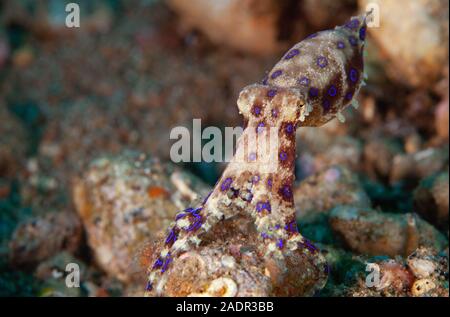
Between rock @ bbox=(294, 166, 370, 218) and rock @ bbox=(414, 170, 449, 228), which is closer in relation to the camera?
rock @ bbox=(414, 170, 449, 228)

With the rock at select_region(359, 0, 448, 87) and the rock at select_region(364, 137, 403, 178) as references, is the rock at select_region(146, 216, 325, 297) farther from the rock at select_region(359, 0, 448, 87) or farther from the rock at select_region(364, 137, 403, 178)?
the rock at select_region(359, 0, 448, 87)

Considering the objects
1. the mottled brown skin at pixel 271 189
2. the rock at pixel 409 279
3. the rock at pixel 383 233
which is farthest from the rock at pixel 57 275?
the rock at pixel 409 279

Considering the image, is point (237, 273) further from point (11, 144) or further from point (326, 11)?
point (11, 144)

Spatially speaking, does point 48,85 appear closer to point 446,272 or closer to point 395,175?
point 395,175

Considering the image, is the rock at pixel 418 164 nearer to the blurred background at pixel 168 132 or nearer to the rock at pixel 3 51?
the blurred background at pixel 168 132

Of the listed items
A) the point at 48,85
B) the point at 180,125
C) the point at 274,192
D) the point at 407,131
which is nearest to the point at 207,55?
the point at 180,125

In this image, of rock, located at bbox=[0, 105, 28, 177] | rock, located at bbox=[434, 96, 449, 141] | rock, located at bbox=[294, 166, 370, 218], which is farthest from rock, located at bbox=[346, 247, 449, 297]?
rock, located at bbox=[0, 105, 28, 177]

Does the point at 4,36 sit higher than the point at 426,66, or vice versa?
the point at 4,36
